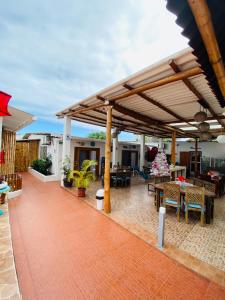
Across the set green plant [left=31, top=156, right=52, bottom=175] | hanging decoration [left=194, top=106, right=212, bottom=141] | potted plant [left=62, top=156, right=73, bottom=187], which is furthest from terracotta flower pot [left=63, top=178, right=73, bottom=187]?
hanging decoration [left=194, top=106, right=212, bottom=141]

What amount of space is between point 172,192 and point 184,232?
1090mm

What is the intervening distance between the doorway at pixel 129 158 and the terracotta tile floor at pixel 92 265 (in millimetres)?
10268

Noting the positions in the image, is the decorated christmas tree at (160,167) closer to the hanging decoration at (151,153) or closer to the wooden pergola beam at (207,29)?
the hanging decoration at (151,153)

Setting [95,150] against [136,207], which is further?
[95,150]

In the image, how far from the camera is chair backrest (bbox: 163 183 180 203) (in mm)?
4434

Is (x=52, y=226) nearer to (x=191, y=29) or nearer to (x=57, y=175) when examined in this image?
(x=191, y=29)

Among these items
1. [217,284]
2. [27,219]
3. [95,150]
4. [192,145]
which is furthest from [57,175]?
[192,145]

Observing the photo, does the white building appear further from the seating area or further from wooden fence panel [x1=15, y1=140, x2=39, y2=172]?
the seating area

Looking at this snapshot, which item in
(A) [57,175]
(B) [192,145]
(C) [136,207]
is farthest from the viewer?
(B) [192,145]

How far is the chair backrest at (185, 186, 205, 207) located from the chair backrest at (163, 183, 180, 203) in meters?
0.26

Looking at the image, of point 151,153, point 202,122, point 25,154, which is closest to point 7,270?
point 202,122

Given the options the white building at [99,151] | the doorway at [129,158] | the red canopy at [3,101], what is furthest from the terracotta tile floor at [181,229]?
the doorway at [129,158]

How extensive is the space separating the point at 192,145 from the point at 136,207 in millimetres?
11411

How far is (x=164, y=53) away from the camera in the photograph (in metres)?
2.78
